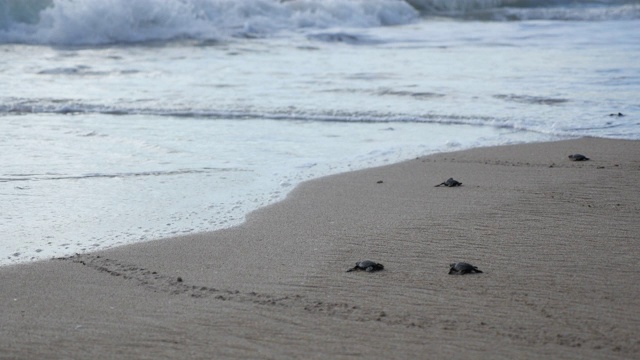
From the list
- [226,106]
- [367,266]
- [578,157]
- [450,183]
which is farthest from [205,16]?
[367,266]

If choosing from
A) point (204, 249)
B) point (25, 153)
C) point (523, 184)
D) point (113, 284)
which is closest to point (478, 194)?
point (523, 184)

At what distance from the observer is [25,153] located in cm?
737

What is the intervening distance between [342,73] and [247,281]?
361 inches

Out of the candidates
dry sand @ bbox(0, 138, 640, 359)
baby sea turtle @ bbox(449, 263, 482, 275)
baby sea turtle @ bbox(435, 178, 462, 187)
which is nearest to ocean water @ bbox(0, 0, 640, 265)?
dry sand @ bbox(0, 138, 640, 359)

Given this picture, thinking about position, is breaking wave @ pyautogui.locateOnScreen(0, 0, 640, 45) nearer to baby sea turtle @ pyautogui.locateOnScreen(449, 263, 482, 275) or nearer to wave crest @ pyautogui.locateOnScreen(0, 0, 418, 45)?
wave crest @ pyautogui.locateOnScreen(0, 0, 418, 45)

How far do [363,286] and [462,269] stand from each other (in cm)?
48

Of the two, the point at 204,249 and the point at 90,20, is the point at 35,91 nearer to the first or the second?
the point at 204,249

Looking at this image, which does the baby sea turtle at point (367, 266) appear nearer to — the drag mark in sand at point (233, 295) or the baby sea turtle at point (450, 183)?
the drag mark in sand at point (233, 295)

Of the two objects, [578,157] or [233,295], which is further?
[578,157]

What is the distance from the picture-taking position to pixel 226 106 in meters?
9.98

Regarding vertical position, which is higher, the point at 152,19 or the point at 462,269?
the point at 152,19

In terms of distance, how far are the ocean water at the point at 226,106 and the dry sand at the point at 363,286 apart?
55cm

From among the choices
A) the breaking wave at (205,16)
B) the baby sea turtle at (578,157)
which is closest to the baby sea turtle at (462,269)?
the baby sea turtle at (578,157)

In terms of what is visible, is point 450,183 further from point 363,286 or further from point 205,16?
point 205,16
